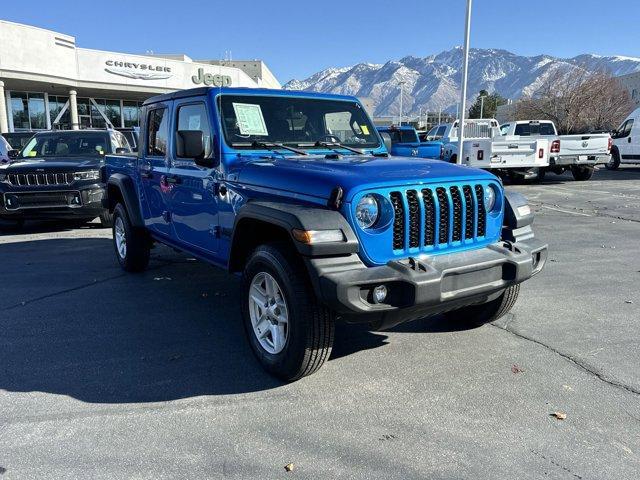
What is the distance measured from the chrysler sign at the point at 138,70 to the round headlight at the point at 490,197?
34.0m

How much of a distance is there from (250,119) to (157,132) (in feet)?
4.94

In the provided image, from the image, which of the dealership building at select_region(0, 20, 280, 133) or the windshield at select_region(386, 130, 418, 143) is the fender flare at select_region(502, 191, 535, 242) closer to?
the windshield at select_region(386, 130, 418, 143)

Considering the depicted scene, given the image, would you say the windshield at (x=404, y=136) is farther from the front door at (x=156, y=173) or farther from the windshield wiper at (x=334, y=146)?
the windshield wiper at (x=334, y=146)

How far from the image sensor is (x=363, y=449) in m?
2.83

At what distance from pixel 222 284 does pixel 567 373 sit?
3.71 metres

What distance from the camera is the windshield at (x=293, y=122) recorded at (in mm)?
4398

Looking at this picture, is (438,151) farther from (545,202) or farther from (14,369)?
(14,369)

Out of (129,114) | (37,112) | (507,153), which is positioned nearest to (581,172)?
(507,153)

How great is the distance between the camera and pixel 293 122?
468 cm

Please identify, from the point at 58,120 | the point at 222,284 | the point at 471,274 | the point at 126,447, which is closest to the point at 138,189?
the point at 222,284

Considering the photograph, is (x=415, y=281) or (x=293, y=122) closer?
(x=415, y=281)

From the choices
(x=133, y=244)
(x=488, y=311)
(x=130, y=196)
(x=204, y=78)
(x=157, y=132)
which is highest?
(x=204, y=78)

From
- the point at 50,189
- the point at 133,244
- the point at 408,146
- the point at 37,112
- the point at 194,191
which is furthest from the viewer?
the point at 37,112

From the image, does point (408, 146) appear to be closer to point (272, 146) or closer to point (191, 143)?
point (272, 146)
